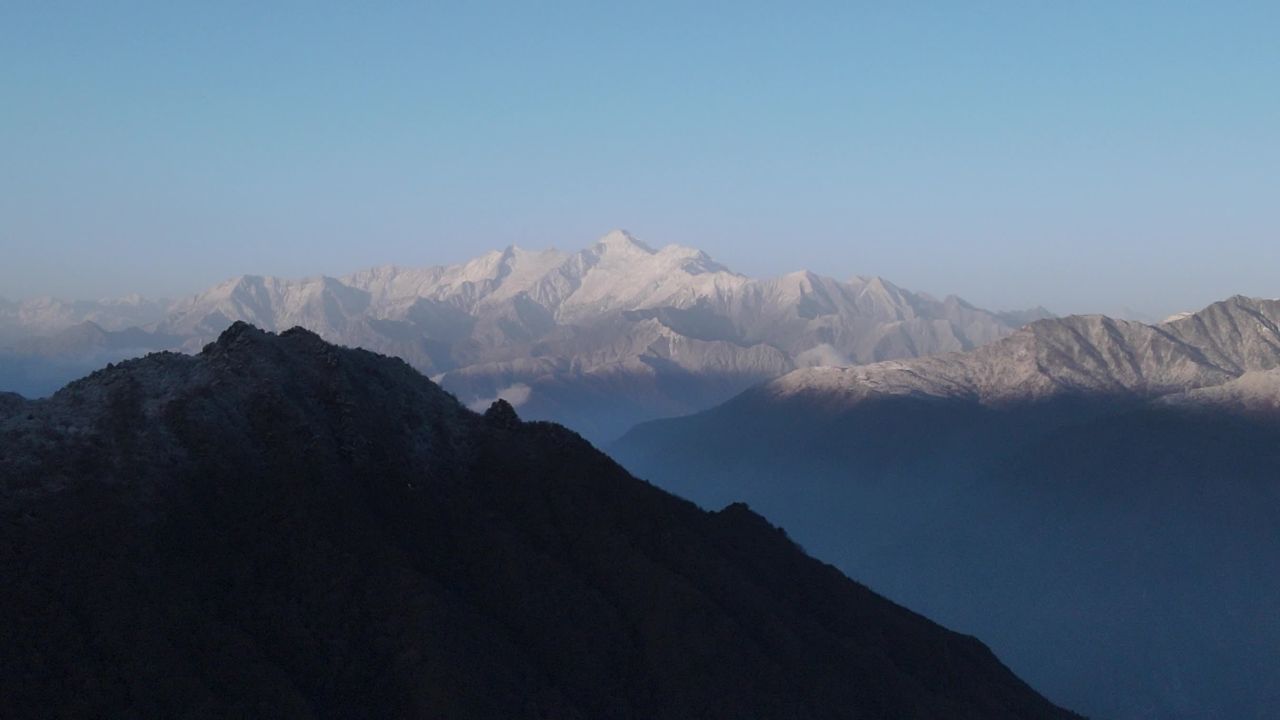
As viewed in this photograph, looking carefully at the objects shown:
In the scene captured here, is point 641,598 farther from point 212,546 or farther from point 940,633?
point 940,633

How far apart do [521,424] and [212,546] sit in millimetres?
30323

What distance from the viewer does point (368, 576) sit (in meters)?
59.8

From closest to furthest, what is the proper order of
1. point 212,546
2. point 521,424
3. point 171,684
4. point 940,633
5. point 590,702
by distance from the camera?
point 171,684 < point 212,546 < point 590,702 < point 521,424 < point 940,633

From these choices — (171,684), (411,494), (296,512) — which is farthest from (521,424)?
(171,684)

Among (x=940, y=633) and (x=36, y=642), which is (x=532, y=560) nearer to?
(x=36, y=642)

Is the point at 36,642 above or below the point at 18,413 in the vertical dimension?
below

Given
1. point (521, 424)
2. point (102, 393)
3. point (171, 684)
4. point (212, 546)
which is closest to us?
point (171, 684)

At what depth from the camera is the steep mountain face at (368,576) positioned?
5091 cm

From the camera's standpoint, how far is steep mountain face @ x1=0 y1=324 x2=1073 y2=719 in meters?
50.9

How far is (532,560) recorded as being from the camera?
6819 cm

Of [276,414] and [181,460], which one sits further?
[276,414]

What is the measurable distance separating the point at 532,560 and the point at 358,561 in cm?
1148

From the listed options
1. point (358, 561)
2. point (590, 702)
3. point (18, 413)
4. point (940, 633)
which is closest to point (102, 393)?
point (18, 413)

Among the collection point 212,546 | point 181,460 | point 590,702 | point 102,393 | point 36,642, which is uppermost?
point 102,393
